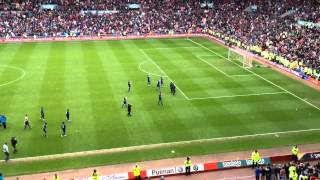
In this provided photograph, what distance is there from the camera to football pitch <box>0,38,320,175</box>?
29.3 meters

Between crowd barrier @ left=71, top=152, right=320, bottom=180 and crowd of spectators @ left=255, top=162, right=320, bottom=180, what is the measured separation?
166cm

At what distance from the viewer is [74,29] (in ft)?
237

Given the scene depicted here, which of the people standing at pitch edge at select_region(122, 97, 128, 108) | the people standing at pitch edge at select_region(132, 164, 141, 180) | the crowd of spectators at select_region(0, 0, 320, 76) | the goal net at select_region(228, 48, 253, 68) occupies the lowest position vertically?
the people standing at pitch edge at select_region(132, 164, 141, 180)

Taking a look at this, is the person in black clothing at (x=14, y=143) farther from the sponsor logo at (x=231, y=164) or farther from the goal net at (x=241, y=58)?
the goal net at (x=241, y=58)

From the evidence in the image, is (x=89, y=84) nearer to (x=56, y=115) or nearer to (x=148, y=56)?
(x=56, y=115)

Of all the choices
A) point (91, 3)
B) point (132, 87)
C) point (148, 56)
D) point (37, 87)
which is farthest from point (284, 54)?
point (91, 3)

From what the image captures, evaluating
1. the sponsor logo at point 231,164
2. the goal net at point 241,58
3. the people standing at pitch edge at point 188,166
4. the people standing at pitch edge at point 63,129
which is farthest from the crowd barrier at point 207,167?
the goal net at point 241,58

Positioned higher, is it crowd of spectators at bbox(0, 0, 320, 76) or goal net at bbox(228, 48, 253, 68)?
crowd of spectators at bbox(0, 0, 320, 76)

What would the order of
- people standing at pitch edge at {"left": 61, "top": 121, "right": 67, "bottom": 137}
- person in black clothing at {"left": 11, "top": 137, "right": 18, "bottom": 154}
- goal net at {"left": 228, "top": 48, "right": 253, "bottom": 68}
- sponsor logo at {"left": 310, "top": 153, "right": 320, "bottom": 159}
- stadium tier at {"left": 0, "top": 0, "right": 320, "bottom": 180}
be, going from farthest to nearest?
goal net at {"left": 228, "top": 48, "right": 253, "bottom": 68} < people standing at pitch edge at {"left": 61, "top": 121, "right": 67, "bottom": 137} < stadium tier at {"left": 0, "top": 0, "right": 320, "bottom": 180} < person in black clothing at {"left": 11, "top": 137, "right": 18, "bottom": 154} < sponsor logo at {"left": 310, "top": 153, "right": 320, "bottom": 159}

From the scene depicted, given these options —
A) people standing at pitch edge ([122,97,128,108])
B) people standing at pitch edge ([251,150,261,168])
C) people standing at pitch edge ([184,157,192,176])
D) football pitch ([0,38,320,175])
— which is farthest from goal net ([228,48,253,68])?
people standing at pitch edge ([184,157,192,176])

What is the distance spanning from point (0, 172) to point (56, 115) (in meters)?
9.16

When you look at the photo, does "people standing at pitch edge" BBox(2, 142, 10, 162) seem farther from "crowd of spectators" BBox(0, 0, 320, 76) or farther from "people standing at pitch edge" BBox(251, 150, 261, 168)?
"crowd of spectators" BBox(0, 0, 320, 76)

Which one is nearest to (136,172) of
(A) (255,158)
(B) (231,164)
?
(B) (231,164)

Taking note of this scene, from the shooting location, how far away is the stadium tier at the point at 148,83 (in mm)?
29250
